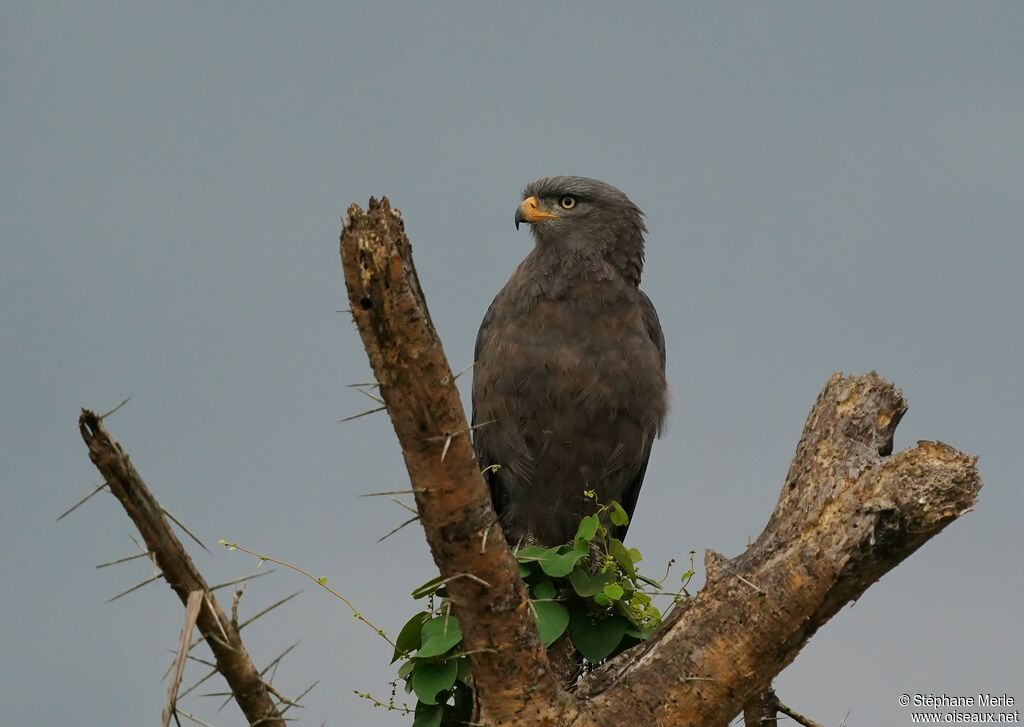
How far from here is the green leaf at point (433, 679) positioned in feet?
19.8

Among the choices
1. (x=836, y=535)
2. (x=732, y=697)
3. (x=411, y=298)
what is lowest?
(x=732, y=697)

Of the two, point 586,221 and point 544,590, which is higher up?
point 586,221

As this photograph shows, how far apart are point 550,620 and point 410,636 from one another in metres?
0.74

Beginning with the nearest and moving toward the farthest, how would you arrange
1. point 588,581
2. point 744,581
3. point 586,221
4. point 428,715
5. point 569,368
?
point 744,581
point 428,715
point 588,581
point 569,368
point 586,221

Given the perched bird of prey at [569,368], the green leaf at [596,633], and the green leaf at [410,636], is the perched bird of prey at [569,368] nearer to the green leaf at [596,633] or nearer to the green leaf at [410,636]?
the green leaf at [596,633]

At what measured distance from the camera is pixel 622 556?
6.45 meters

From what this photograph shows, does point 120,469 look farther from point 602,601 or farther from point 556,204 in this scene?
point 556,204

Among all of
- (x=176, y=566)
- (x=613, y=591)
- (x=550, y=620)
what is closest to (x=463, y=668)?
(x=550, y=620)

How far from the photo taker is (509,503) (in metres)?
7.81

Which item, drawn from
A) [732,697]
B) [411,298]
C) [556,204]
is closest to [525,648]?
[732,697]

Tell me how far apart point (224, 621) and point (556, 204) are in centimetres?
397

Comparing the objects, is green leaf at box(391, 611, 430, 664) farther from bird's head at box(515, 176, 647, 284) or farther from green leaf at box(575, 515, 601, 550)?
bird's head at box(515, 176, 647, 284)

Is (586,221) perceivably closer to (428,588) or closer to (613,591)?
(613,591)

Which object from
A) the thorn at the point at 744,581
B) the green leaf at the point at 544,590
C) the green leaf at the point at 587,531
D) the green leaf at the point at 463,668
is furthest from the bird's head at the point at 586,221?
the green leaf at the point at 463,668
